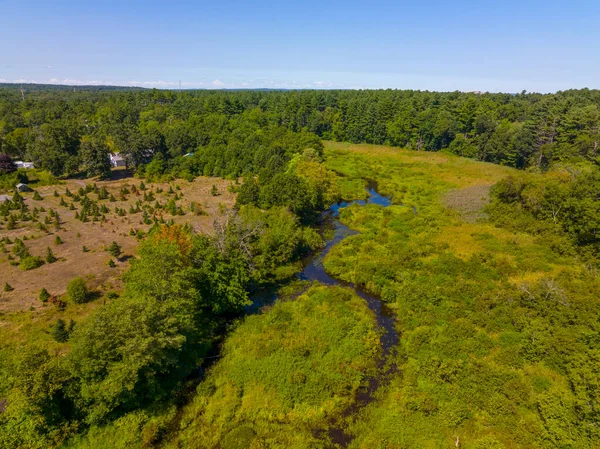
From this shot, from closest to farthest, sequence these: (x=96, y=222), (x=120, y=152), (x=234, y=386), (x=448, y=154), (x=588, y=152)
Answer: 1. (x=234, y=386)
2. (x=96, y=222)
3. (x=588, y=152)
4. (x=120, y=152)
5. (x=448, y=154)

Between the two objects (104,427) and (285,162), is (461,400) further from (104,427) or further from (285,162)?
(285,162)

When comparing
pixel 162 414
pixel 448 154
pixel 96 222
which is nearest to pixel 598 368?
pixel 162 414

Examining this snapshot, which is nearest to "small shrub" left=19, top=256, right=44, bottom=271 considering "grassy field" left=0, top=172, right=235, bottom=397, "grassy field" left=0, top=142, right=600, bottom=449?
"grassy field" left=0, top=172, right=235, bottom=397

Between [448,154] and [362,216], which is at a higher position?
[448,154]

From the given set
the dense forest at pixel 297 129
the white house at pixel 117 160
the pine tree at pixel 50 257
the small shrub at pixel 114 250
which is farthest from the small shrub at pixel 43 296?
the white house at pixel 117 160

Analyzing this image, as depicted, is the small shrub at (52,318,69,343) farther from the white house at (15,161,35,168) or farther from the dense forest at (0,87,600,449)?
the white house at (15,161,35,168)

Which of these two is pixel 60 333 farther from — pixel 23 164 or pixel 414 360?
pixel 23 164

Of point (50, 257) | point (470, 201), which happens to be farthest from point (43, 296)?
point (470, 201)
